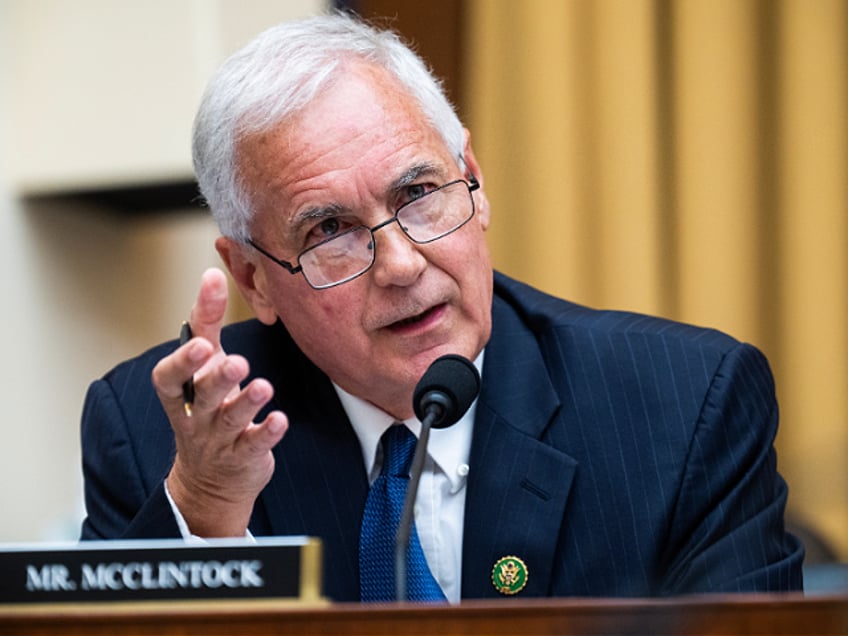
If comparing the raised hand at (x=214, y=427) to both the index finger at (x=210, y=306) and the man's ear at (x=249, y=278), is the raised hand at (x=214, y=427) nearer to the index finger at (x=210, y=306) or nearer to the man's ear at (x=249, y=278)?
the index finger at (x=210, y=306)

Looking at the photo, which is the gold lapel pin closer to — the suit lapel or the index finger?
the suit lapel

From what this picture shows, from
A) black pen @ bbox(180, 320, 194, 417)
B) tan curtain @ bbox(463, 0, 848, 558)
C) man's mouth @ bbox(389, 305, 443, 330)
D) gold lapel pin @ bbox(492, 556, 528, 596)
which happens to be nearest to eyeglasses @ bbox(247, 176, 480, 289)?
man's mouth @ bbox(389, 305, 443, 330)

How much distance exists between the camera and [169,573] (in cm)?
111

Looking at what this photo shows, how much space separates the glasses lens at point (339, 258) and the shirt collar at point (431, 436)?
24 centimetres

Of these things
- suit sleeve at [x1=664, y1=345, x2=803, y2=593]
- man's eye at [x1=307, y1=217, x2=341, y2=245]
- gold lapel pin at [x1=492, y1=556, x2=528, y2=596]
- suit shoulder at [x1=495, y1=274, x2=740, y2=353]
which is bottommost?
gold lapel pin at [x1=492, y1=556, x2=528, y2=596]

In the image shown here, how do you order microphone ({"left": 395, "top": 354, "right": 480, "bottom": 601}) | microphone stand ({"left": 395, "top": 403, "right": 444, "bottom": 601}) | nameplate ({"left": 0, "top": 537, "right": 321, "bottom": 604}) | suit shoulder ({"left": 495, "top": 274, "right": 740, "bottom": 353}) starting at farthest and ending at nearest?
1. suit shoulder ({"left": 495, "top": 274, "right": 740, "bottom": 353})
2. microphone ({"left": 395, "top": 354, "right": 480, "bottom": 601})
3. microphone stand ({"left": 395, "top": 403, "right": 444, "bottom": 601})
4. nameplate ({"left": 0, "top": 537, "right": 321, "bottom": 604})

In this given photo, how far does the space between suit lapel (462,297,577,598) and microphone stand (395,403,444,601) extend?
0.41 meters

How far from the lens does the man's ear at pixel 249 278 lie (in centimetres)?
208

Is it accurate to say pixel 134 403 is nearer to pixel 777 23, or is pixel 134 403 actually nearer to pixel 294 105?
pixel 294 105

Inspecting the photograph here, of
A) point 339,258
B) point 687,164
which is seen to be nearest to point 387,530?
point 339,258

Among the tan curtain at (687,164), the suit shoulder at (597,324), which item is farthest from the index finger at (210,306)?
the tan curtain at (687,164)

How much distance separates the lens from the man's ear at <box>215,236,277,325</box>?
2082 millimetres

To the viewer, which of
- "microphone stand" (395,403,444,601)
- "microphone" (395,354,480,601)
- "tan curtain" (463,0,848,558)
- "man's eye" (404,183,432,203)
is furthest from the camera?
"tan curtain" (463,0,848,558)

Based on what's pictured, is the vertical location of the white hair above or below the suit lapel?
above
